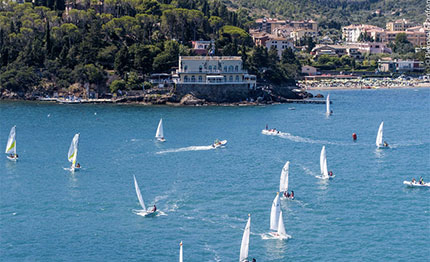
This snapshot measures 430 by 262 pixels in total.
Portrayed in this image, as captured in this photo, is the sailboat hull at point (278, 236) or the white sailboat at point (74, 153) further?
the white sailboat at point (74, 153)

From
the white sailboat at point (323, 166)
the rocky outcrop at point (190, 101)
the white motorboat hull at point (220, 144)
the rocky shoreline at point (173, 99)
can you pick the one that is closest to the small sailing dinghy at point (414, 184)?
the white sailboat at point (323, 166)

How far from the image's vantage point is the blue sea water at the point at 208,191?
138ft

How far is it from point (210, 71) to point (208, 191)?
65414mm

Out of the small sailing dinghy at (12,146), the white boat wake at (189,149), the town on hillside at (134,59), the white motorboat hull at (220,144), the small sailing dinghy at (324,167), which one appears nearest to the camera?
the small sailing dinghy at (324,167)

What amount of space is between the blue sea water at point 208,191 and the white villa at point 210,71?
2347 cm

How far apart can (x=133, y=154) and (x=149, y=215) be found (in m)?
22.0

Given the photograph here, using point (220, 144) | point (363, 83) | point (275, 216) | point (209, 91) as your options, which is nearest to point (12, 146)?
point (220, 144)

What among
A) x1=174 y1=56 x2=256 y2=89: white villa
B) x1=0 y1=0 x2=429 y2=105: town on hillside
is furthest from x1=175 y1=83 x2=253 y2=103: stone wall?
x1=174 y1=56 x2=256 y2=89: white villa

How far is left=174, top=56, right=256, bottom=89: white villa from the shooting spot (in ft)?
384

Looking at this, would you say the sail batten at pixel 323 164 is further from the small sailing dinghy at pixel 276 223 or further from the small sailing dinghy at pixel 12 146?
the small sailing dinghy at pixel 12 146

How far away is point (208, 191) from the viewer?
5391cm

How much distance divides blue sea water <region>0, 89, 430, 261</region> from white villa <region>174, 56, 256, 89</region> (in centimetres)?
2347

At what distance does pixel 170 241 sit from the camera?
42781 millimetres

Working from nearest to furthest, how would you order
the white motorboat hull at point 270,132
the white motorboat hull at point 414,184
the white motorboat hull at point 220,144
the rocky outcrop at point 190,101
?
the white motorboat hull at point 414,184, the white motorboat hull at point 220,144, the white motorboat hull at point 270,132, the rocky outcrop at point 190,101
